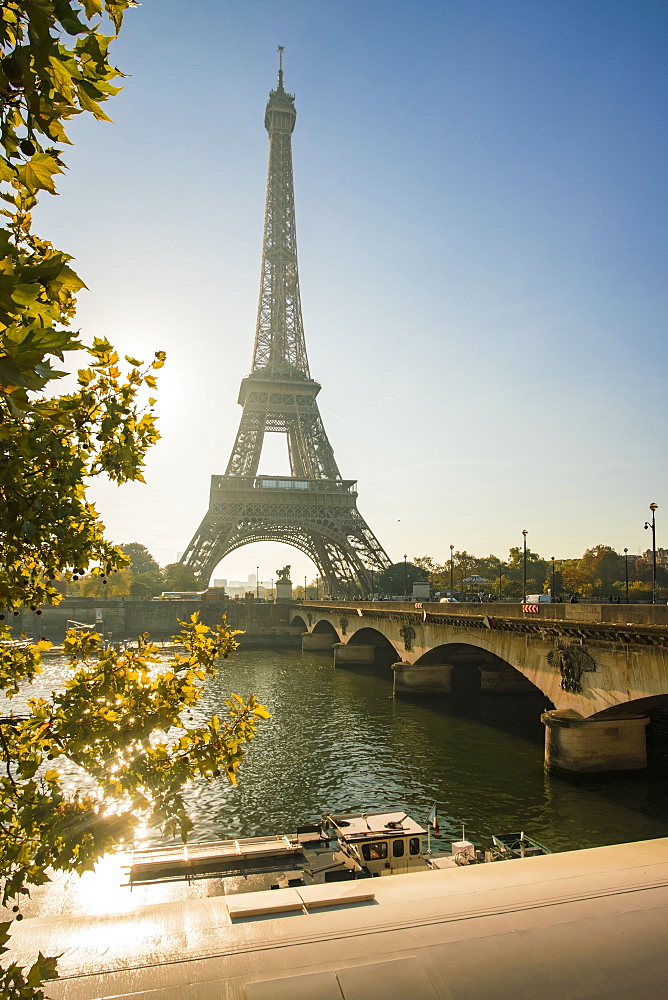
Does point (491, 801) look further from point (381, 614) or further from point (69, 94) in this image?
point (381, 614)

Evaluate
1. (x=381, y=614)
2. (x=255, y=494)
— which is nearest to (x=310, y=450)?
(x=255, y=494)

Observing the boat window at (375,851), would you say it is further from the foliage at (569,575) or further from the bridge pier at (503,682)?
the foliage at (569,575)

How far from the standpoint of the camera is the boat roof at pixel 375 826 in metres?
18.2

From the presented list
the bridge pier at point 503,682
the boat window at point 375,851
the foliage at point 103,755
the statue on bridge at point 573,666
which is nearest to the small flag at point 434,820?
the boat window at point 375,851

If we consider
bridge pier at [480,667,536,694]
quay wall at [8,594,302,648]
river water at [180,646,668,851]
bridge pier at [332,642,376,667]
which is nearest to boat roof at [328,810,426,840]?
river water at [180,646,668,851]

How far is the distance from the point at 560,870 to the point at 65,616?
9204 centimetres

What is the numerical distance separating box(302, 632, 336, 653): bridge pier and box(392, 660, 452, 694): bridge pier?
3553 cm

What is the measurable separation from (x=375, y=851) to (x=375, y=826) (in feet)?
4.99

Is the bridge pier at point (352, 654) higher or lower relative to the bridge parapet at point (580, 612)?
lower

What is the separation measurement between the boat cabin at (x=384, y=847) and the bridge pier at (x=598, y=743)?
377 inches

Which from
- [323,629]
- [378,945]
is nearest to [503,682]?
[323,629]

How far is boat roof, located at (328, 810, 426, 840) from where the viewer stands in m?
18.2

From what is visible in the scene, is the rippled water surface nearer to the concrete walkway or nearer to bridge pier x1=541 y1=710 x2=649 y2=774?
bridge pier x1=541 y1=710 x2=649 y2=774

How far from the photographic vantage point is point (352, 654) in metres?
66.8
